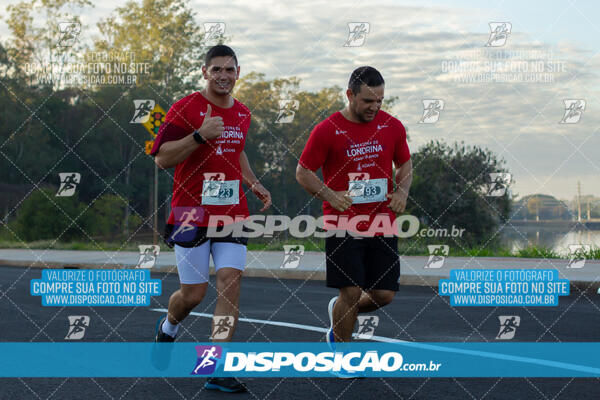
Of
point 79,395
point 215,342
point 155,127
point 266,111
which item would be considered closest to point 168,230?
point 215,342

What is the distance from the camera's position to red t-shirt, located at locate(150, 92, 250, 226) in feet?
17.5

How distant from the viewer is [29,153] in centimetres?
5097

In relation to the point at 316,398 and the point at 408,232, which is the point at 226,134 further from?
the point at 408,232

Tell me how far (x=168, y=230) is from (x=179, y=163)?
500mm

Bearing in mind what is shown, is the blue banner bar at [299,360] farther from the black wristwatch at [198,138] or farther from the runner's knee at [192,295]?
the black wristwatch at [198,138]

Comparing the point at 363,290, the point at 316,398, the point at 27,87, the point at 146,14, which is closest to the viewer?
the point at 316,398

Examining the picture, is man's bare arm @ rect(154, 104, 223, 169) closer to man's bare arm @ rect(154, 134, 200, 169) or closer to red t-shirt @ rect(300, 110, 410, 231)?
man's bare arm @ rect(154, 134, 200, 169)

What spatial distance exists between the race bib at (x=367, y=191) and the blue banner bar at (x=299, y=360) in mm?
1153

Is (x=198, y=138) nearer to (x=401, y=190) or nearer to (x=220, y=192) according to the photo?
(x=220, y=192)

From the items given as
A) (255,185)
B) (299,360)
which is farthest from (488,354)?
(255,185)

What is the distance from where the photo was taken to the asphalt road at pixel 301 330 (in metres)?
5.25

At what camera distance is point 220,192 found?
5363mm

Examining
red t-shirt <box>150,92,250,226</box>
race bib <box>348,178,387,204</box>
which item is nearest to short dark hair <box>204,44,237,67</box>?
red t-shirt <box>150,92,250,226</box>

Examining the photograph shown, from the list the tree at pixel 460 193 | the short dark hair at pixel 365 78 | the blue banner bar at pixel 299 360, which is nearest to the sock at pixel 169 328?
the blue banner bar at pixel 299 360
